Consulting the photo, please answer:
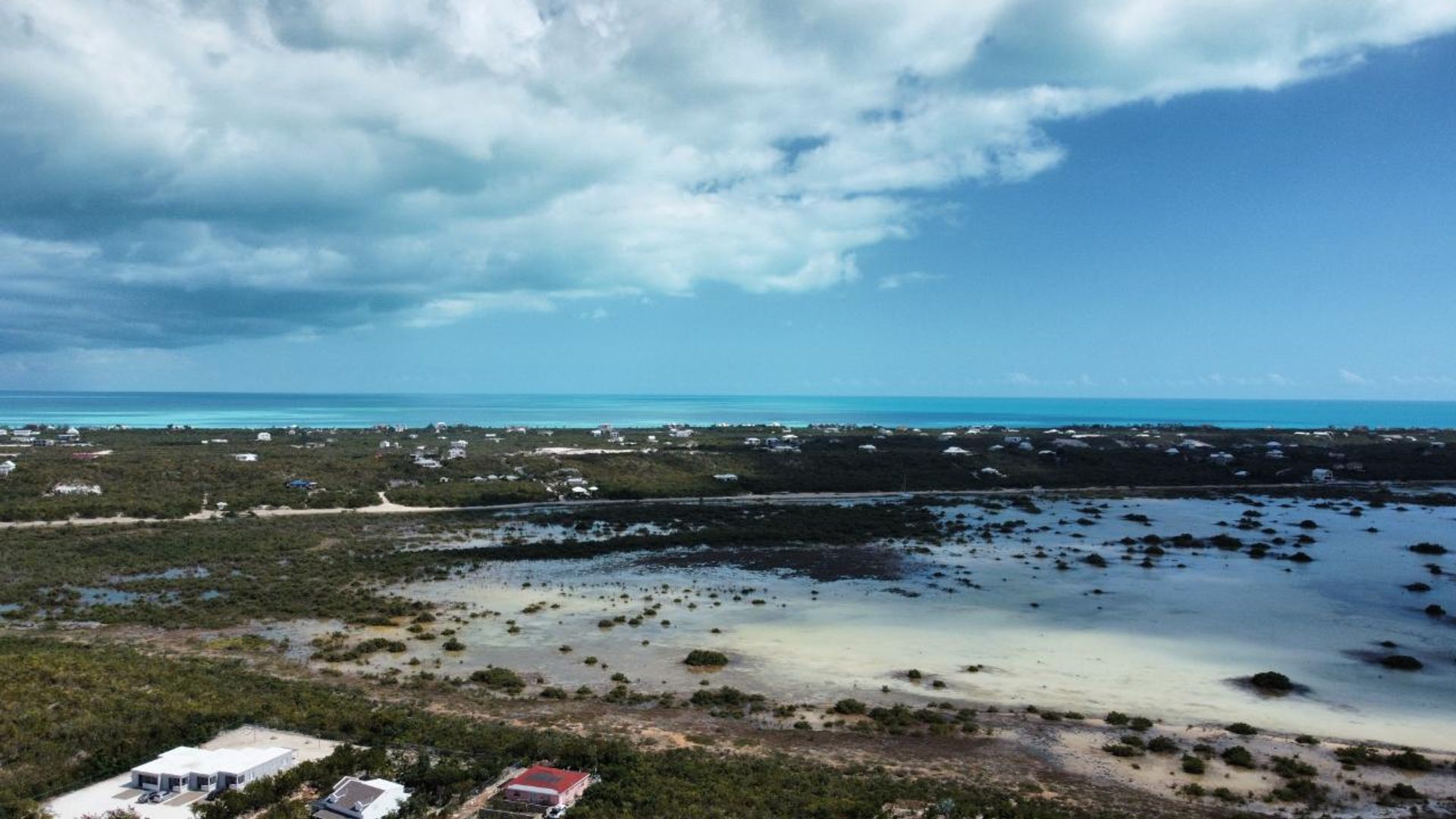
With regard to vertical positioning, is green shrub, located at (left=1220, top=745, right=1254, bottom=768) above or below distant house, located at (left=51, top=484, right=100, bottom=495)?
below

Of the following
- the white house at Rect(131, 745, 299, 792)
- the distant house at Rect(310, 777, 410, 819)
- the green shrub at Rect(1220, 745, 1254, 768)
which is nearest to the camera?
the distant house at Rect(310, 777, 410, 819)

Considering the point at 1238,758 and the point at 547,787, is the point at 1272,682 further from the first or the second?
the point at 547,787

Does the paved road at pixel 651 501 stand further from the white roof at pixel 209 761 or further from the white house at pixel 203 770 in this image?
the white house at pixel 203 770

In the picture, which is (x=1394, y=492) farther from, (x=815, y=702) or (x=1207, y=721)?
(x=815, y=702)

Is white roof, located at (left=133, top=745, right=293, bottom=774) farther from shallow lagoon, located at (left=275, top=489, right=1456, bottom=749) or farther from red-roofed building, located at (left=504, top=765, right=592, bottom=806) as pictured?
shallow lagoon, located at (left=275, top=489, right=1456, bottom=749)

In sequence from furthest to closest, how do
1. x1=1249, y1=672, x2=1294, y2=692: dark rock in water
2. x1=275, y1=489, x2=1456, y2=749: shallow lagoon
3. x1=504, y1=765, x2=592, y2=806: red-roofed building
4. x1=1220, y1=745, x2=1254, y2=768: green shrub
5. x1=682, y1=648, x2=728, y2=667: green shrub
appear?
1. x1=682, y1=648, x2=728, y2=667: green shrub
2. x1=1249, y1=672, x2=1294, y2=692: dark rock in water
3. x1=275, y1=489, x2=1456, y2=749: shallow lagoon
4. x1=1220, y1=745, x2=1254, y2=768: green shrub
5. x1=504, y1=765, x2=592, y2=806: red-roofed building

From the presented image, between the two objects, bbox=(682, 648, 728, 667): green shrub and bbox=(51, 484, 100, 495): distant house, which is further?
bbox=(51, 484, 100, 495): distant house

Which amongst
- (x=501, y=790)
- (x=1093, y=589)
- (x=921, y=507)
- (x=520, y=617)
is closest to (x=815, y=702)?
(x=501, y=790)

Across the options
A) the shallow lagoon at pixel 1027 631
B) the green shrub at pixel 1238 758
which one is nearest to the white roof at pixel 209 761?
the shallow lagoon at pixel 1027 631

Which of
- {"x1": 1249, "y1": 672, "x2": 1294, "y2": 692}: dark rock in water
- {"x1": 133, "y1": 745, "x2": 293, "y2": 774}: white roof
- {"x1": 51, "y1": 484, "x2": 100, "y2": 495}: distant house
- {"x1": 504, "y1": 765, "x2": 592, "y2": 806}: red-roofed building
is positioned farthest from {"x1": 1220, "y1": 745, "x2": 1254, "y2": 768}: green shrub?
{"x1": 51, "y1": 484, "x2": 100, "y2": 495}: distant house
